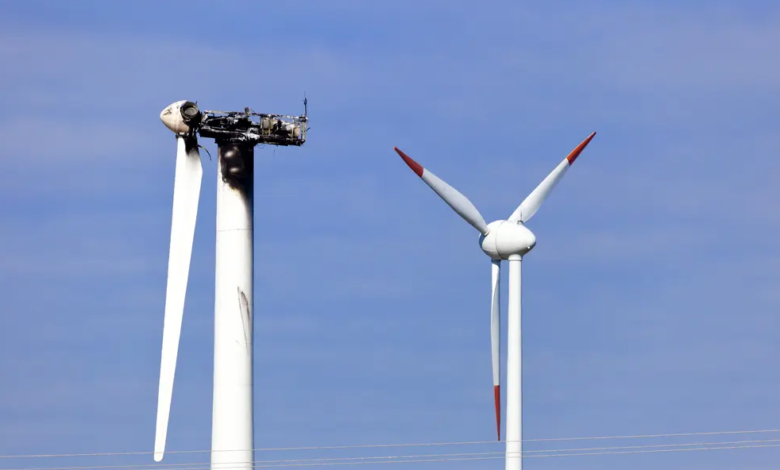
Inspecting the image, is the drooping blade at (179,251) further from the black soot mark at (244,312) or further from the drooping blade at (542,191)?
the drooping blade at (542,191)

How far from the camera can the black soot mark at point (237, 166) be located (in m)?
122

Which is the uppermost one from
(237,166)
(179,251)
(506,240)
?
(237,166)

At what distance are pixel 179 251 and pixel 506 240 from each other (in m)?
21.5

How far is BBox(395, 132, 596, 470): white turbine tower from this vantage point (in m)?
125

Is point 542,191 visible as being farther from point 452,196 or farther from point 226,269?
point 226,269

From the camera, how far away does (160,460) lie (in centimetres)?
12025

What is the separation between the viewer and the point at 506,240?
424 feet

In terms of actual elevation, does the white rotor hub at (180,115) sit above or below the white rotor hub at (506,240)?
above

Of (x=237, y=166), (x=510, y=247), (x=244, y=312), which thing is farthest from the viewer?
(x=510, y=247)

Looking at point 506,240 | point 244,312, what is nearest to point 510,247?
point 506,240

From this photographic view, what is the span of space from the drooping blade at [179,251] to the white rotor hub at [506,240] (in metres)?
19.6

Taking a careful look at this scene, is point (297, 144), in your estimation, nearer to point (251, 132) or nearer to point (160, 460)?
point (251, 132)

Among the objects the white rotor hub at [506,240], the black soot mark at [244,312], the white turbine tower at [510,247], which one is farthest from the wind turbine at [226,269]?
the white rotor hub at [506,240]

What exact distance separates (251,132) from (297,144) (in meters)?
4.33
